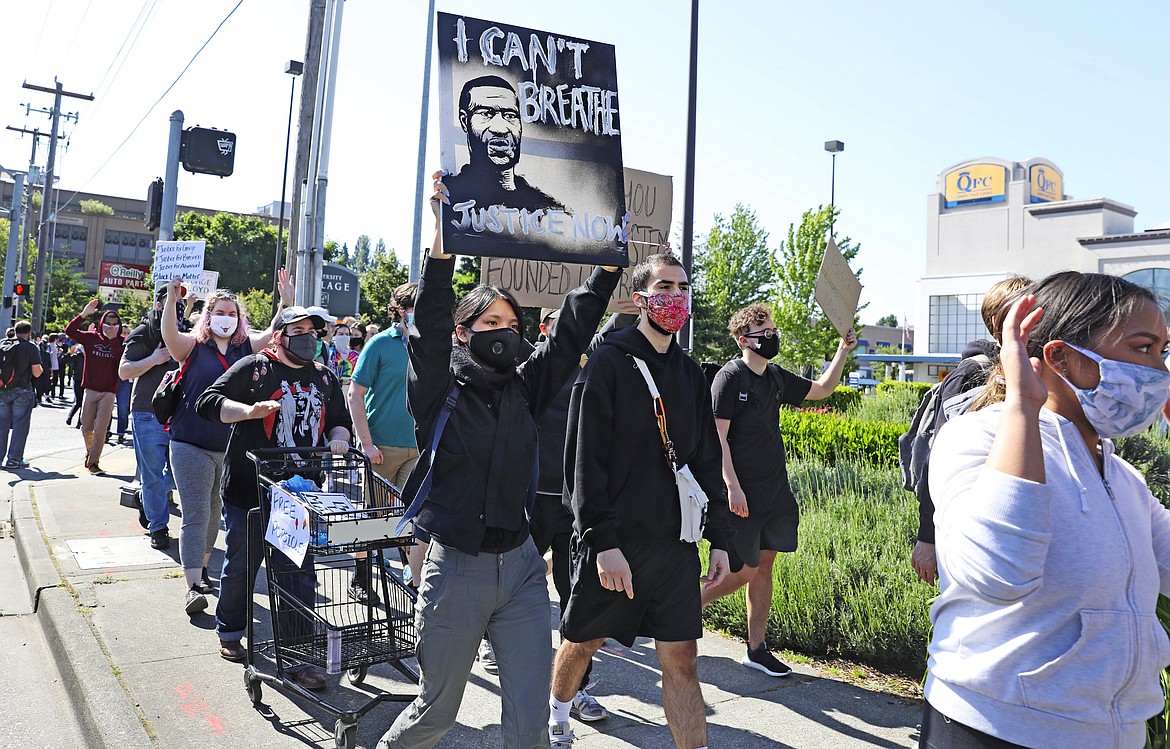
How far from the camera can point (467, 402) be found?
127 inches

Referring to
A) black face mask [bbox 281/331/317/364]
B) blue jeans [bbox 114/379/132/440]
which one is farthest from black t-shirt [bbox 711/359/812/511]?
blue jeans [bbox 114/379/132/440]

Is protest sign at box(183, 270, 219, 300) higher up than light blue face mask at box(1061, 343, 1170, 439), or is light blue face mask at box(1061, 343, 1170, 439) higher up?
protest sign at box(183, 270, 219, 300)

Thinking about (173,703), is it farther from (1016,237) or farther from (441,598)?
(1016,237)

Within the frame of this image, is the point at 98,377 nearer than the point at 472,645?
No

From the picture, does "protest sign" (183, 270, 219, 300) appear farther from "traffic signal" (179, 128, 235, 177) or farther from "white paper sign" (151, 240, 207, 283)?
"traffic signal" (179, 128, 235, 177)

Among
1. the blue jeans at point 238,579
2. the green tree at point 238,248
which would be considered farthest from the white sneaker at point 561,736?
→ the green tree at point 238,248

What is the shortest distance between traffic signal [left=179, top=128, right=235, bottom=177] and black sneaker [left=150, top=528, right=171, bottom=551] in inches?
181

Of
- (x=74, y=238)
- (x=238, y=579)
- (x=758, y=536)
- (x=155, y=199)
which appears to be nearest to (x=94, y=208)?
(x=74, y=238)

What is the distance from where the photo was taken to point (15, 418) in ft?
40.1

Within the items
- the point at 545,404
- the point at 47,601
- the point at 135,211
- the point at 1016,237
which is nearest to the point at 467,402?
the point at 545,404

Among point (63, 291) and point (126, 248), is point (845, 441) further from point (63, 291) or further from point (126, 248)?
point (126, 248)

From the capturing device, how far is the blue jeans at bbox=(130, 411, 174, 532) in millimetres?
7641

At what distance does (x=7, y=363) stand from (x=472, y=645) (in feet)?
37.4

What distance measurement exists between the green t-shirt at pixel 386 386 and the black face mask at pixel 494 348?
117 inches
